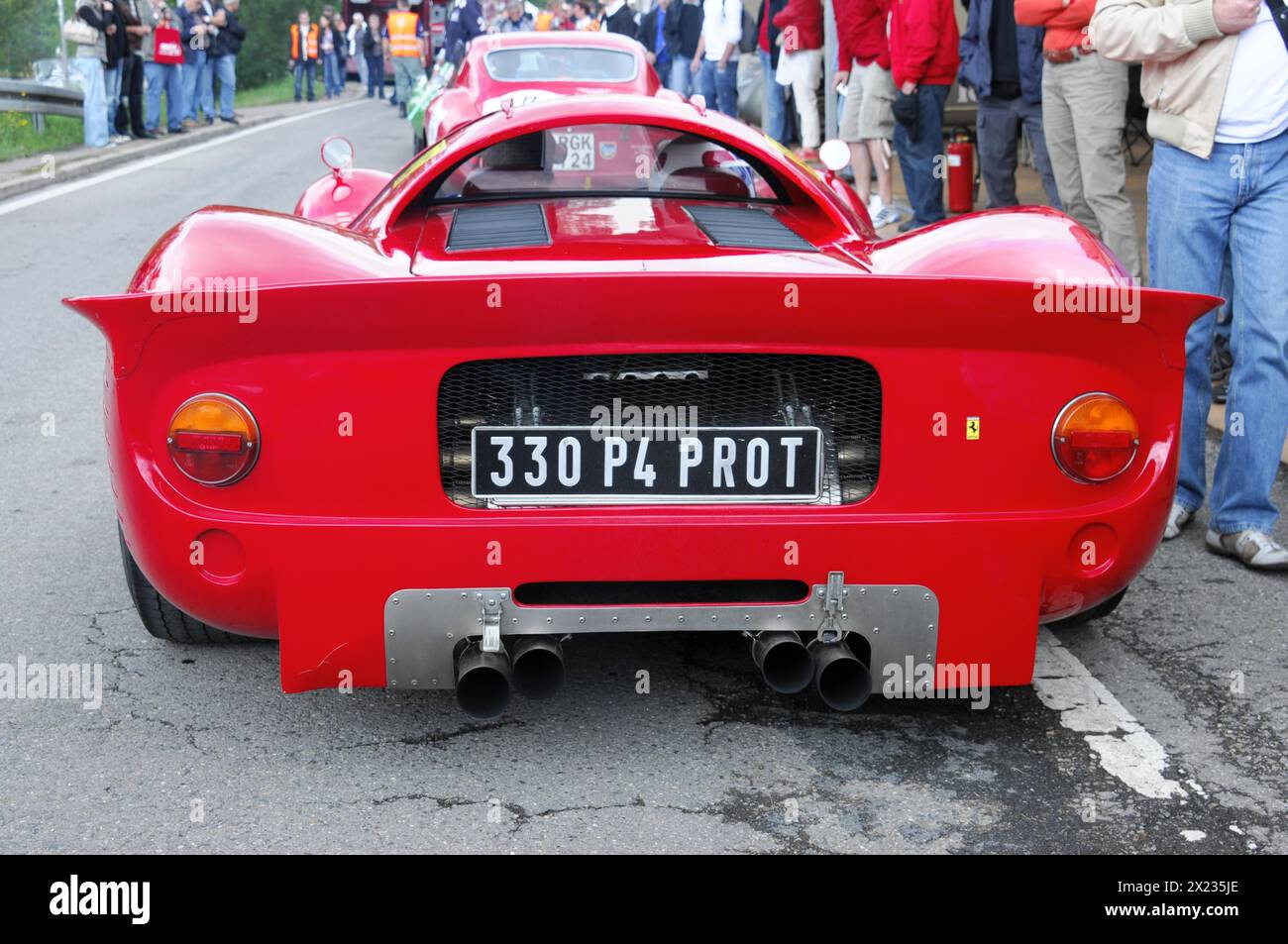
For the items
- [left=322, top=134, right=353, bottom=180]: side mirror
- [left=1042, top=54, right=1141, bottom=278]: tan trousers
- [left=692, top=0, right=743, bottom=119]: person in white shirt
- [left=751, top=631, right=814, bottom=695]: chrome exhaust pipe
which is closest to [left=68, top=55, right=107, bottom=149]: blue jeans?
[left=692, top=0, right=743, bottom=119]: person in white shirt

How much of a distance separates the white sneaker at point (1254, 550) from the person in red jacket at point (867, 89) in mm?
5511

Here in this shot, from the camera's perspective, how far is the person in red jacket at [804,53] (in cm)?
1182

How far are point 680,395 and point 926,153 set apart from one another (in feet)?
21.1

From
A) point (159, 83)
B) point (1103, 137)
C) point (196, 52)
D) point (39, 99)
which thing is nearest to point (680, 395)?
point (1103, 137)

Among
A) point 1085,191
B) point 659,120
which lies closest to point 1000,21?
point 1085,191

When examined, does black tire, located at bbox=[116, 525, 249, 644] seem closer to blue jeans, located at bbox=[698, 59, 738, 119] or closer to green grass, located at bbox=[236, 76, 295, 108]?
blue jeans, located at bbox=[698, 59, 738, 119]

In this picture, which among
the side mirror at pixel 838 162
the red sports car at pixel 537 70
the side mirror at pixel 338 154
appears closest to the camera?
the side mirror at pixel 838 162

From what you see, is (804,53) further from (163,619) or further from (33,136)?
(163,619)

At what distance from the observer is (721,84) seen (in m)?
16.0

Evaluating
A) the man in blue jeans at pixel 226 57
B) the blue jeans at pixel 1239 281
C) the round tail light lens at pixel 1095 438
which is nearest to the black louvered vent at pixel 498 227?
the round tail light lens at pixel 1095 438

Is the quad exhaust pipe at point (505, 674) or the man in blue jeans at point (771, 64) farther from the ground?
the man in blue jeans at point (771, 64)

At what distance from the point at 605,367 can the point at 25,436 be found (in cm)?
333

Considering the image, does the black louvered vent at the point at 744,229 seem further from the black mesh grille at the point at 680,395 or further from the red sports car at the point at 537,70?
the red sports car at the point at 537,70
